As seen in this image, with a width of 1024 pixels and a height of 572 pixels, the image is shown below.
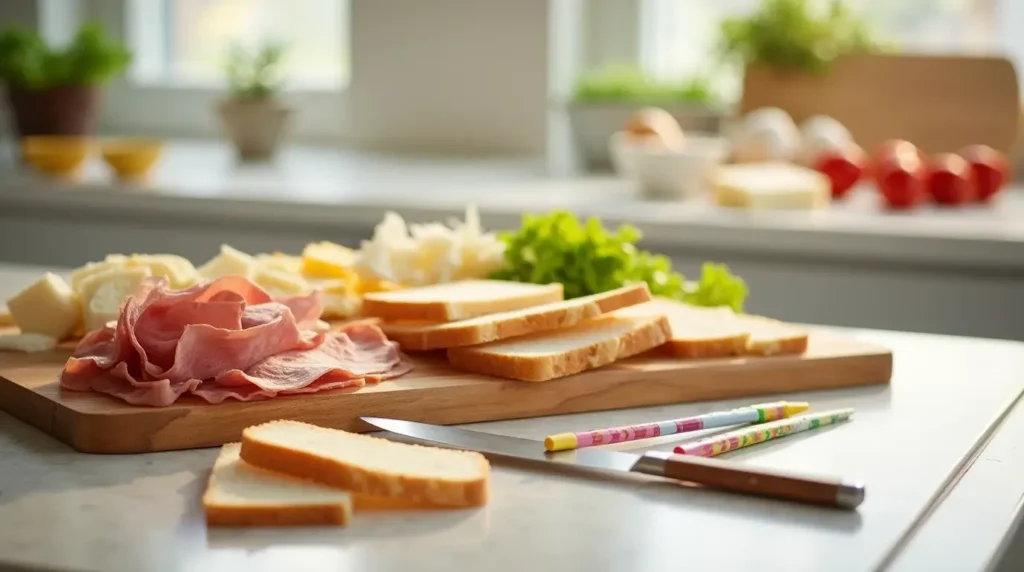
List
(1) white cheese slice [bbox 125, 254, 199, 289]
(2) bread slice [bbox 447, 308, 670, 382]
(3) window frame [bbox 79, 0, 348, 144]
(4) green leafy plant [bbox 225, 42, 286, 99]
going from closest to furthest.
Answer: (2) bread slice [bbox 447, 308, 670, 382] → (1) white cheese slice [bbox 125, 254, 199, 289] → (4) green leafy plant [bbox 225, 42, 286, 99] → (3) window frame [bbox 79, 0, 348, 144]

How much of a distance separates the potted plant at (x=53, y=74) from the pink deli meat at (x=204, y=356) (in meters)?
2.17

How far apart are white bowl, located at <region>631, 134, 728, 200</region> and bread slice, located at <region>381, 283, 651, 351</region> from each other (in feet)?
4.14

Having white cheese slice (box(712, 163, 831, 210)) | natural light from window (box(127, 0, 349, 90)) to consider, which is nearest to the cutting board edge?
white cheese slice (box(712, 163, 831, 210))

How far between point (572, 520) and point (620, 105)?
2096 millimetres

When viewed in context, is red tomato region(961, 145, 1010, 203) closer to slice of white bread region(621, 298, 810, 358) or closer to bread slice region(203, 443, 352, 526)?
slice of white bread region(621, 298, 810, 358)

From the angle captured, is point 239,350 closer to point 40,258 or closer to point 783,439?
point 783,439

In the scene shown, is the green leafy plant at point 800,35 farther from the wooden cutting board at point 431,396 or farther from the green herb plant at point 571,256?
the wooden cutting board at point 431,396

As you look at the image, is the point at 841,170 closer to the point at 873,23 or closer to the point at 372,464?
the point at 873,23

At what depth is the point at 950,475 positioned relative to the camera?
2.79ft

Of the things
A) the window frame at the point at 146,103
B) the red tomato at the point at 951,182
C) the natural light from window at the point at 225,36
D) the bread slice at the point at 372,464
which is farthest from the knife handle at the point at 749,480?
the window frame at the point at 146,103

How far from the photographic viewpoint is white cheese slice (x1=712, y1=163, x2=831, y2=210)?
221cm

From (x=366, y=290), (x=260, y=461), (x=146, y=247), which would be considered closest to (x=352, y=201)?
(x=146, y=247)

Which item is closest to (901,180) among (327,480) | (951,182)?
(951,182)

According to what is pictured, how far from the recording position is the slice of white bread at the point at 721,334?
108 centimetres
